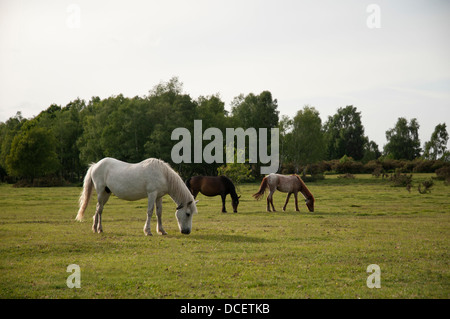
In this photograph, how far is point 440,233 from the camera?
1365cm

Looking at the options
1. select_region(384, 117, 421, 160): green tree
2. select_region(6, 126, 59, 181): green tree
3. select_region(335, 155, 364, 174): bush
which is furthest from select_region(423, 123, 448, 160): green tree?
select_region(6, 126, 59, 181): green tree

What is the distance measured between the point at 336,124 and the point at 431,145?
2422 centimetres

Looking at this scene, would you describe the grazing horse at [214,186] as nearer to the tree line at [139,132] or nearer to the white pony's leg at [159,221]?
the white pony's leg at [159,221]

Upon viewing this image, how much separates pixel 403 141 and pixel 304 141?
4651cm

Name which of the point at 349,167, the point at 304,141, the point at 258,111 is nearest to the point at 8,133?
the point at 258,111

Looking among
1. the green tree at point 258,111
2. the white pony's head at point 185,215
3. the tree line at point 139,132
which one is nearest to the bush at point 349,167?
the tree line at point 139,132

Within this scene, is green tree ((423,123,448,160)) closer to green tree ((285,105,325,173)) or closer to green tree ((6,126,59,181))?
green tree ((285,105,325,173))

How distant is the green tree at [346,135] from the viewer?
319 feet

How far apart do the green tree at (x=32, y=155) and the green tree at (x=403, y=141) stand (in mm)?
75853

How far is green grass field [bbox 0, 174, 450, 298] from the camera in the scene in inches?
271

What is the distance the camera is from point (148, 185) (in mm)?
12867

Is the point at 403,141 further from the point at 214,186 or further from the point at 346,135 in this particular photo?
the point at 214,186
